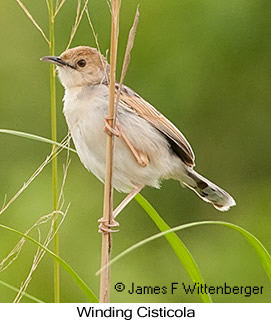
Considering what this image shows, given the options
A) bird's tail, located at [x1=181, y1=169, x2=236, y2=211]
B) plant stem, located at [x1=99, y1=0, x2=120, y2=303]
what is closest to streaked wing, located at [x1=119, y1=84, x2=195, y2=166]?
bird's tail, located at [x1=181, y1=169, x2=236, y2=211]

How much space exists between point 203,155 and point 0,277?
2359 mm

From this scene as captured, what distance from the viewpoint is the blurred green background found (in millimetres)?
8117

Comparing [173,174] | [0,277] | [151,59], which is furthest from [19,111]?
[173,174]

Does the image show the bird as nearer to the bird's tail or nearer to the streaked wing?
the streaked wing

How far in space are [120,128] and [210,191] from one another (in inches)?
29.0

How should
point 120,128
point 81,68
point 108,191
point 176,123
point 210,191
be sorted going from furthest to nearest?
point 176,123 < point 210,191 < point 81,68 < point 120,128 < point 108,191

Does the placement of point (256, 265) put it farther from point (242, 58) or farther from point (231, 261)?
point (242, 58)

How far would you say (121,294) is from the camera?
7.21 metres

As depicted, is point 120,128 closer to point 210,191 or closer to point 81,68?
point 81,68

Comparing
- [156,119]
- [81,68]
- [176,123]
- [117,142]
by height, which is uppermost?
[176,123]

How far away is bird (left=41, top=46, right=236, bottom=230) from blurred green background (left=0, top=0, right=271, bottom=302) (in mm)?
3367

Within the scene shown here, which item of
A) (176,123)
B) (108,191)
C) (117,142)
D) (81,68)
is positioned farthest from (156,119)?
(176,123)

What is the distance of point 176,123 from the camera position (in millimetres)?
8688

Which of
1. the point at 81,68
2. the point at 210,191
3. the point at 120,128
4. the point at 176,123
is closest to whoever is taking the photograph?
the point at 120,128
